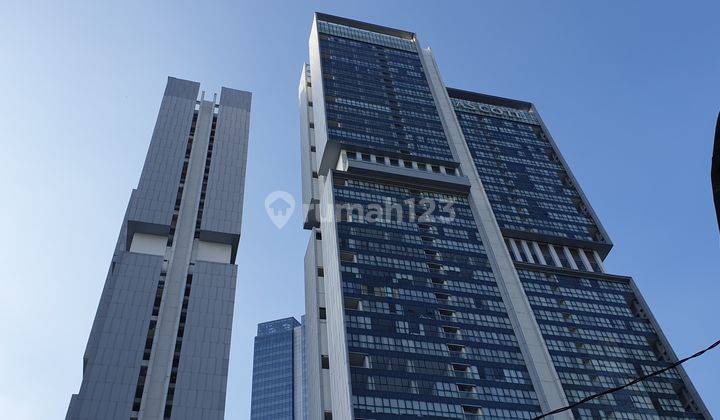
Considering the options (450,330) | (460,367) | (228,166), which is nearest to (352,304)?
(450,330)

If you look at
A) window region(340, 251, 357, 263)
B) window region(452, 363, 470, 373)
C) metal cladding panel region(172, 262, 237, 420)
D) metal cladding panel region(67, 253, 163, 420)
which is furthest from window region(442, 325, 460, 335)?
metal cladding panel region(67, 253, 163, 420)

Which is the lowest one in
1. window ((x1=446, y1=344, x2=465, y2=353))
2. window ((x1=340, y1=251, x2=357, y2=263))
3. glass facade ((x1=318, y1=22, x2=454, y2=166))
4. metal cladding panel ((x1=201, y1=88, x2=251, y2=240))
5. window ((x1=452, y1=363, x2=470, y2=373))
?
window ((x1=452, y1=363, x2=470, y2=373))

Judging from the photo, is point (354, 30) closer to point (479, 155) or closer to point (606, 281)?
point (479, 155)

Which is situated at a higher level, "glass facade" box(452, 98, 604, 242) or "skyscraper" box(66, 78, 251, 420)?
"glass facade" box(452, 98, 604, 242)

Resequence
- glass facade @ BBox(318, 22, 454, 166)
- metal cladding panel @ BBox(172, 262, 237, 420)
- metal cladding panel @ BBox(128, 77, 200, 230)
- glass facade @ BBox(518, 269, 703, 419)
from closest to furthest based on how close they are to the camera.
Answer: metal cladding panel @ BBox(172, 262, 237, 420), glass facade @ BBox(518, 269, 703, 419), metal cladding panel @ BBox(128, 77, 200, 230), glass facade @ BBox(318, 22, 454, 166)

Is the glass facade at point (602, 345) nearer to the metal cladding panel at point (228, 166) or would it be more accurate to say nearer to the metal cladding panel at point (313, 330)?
the metal cladding panel at point (313, 330)

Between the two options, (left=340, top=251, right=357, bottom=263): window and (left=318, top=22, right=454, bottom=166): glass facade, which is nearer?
(left=340, top=251, right=357, bottom=263): window

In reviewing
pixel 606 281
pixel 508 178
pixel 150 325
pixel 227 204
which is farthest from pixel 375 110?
pixel 150 325

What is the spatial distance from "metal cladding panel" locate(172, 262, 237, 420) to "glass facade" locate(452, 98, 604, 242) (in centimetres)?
5783

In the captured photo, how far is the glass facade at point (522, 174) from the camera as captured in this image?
12800 cm

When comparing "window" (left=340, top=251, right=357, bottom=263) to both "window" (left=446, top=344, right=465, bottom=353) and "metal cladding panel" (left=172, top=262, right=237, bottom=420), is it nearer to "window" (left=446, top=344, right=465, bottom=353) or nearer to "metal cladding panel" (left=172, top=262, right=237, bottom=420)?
"metal cladding panel" (left=172, top=262, right=237, bottom=420)

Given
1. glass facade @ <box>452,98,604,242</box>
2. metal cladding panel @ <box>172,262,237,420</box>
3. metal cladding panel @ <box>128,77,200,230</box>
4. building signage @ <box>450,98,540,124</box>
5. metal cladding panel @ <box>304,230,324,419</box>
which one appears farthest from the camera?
building signage @ <box>450,98,540,124</box>

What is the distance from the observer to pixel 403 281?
9481 cm

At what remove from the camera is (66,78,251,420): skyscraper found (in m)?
76.8
